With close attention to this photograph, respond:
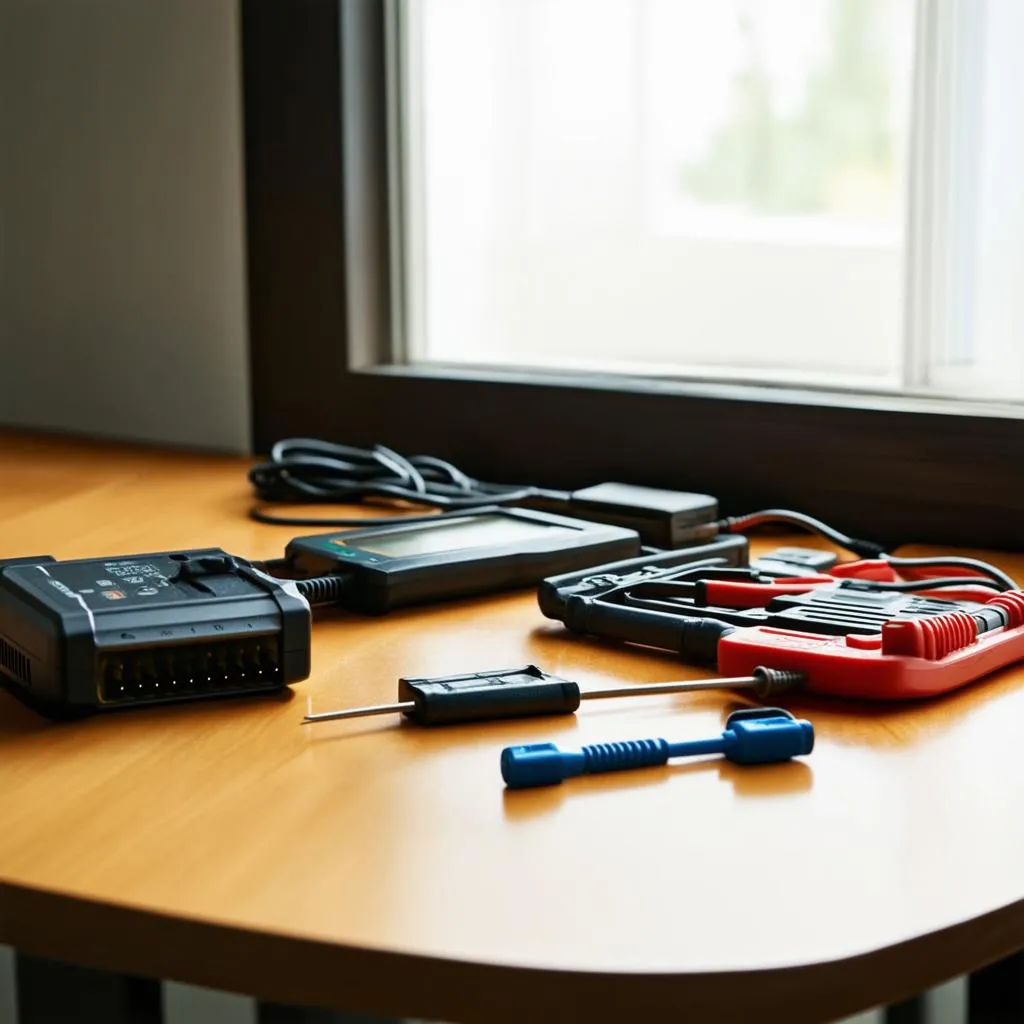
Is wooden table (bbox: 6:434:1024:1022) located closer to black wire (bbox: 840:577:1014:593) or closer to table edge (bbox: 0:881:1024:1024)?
table edge (bbox: 0:881:1024:1024)

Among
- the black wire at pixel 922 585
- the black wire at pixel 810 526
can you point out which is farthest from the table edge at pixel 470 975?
the black wire at pixel 810 526

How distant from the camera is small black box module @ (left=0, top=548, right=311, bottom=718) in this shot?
0.68m

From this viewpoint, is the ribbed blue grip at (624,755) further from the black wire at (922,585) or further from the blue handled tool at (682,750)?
the black wire at (922,585)

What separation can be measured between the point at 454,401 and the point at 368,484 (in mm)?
181

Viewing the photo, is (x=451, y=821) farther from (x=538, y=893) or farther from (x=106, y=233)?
(x=106, y=233)

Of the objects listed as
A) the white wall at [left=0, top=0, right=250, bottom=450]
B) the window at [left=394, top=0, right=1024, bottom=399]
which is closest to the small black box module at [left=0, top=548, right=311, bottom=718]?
the window at [left=394, top=0, right=1024, bottom=399]

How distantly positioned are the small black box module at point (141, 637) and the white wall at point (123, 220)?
754 mm

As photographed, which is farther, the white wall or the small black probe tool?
the white wall

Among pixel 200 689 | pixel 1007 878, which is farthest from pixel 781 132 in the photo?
pixel 1007 878

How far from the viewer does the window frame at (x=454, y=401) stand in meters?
1.09

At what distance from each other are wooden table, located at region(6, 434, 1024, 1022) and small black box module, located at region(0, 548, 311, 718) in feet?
0.05

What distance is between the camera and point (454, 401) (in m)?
1.32

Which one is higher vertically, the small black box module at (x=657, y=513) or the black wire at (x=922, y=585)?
the small black box module at (x=657, y=513)

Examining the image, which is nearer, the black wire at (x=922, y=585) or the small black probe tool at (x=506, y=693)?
the small black probe tool at (x=506, y=693)
